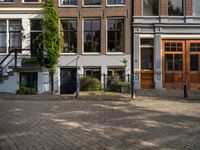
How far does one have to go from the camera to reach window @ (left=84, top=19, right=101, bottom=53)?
2569 cm

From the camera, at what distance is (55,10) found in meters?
25.2

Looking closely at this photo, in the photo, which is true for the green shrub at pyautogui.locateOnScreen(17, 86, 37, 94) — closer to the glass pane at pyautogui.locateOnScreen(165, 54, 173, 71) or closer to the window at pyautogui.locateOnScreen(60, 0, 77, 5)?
the window at pyautogui.locateOnScreen(60, 0, 77, 5)

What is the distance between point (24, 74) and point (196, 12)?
11786mm

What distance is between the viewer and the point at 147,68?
25406 millimetres

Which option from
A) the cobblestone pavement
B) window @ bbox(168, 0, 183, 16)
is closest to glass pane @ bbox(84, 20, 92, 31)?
window @ bbox(168, 0, 183, 16)

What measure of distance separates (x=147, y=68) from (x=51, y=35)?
21.2ft

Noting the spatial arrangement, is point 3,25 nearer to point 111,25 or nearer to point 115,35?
point 111,25

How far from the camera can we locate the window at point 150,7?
2564 cm

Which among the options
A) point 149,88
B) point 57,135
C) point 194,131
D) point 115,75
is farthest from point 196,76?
point 57,135

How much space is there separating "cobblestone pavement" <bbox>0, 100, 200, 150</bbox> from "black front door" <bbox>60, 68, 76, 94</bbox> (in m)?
9.54

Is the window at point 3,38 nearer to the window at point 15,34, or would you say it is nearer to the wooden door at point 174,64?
the window at point 15,34

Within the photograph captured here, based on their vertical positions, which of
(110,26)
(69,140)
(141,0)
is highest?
(141,0)

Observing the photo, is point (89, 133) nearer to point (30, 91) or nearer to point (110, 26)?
point (30, 91)

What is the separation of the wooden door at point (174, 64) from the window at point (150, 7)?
2.03m
